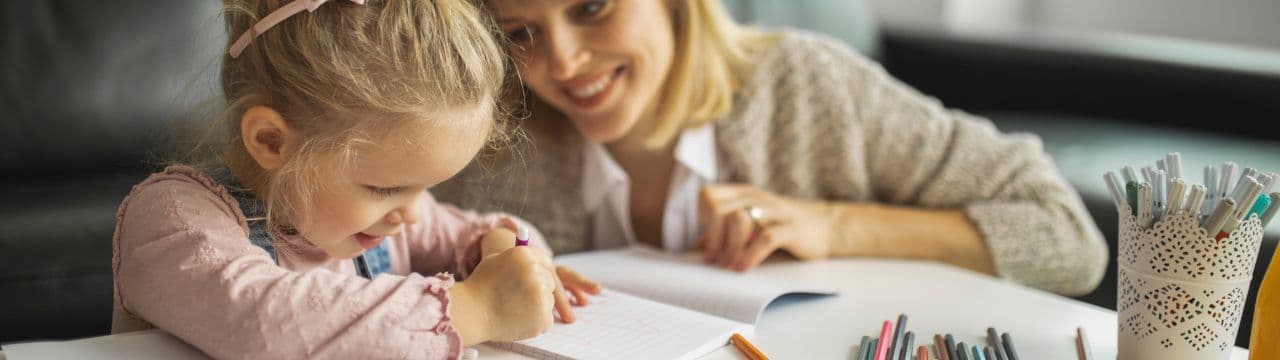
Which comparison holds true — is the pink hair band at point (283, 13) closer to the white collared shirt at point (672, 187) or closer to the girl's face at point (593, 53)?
the girl's face at point (593, 53)

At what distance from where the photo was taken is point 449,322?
80 centimetres

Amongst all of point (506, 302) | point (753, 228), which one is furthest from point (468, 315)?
point (753, 228)

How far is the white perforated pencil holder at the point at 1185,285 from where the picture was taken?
2.76 feet

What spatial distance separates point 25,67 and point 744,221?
971 mm

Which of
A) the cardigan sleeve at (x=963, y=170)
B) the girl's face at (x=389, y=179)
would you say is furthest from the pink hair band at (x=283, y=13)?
the cardigan sleeve at (x=963, y=170)

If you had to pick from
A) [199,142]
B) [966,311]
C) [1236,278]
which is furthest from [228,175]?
[1236,278]

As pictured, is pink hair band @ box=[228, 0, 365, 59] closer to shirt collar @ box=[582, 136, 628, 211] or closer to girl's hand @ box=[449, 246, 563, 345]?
girl's hand @ box=[449, 246, 563, 345]

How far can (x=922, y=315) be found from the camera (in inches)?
41.3

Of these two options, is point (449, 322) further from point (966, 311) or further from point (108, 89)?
point (108, 89)

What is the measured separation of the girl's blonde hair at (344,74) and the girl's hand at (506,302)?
5.1 inches

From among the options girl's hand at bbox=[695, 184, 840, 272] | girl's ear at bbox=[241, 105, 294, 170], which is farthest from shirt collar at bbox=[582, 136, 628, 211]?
girl's ear at bbox=[241, 105, 294, 170]

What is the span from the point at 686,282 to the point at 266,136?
0.46 m

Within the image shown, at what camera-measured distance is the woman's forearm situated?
1328 millimetres

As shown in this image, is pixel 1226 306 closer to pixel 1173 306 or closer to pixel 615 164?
pixel 1173 306
